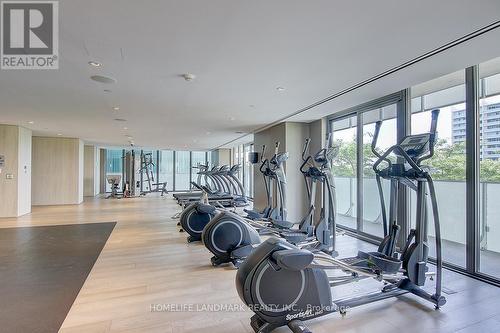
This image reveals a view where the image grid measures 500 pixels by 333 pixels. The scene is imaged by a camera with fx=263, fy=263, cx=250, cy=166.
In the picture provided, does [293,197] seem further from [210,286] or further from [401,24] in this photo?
[401,24]

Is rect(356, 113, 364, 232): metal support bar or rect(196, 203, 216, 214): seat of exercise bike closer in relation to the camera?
rect(196, 203, 216, 214): seat of exercise bike

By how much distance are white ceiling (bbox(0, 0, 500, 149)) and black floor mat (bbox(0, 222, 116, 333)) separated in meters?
2.59

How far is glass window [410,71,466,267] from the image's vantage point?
141 inches

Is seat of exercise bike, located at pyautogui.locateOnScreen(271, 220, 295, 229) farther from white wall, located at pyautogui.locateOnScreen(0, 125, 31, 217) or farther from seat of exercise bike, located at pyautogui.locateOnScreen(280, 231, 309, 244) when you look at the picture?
white wall, located at pyautogui.locateOnScreen(0, 125, 31, 217)

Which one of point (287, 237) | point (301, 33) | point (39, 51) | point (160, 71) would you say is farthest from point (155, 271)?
point (301, 33)

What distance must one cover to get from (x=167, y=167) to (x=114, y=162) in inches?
120

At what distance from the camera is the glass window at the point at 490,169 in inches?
126

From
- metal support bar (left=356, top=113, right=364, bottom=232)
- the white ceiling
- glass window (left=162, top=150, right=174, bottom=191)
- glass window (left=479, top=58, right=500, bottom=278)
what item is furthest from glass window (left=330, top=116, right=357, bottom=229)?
glass window (left=162, top=150, right=174, bottom=191)

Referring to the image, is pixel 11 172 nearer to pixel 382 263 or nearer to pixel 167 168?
pixel 382 263

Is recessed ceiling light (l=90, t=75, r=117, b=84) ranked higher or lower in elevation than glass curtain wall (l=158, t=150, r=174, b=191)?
higher

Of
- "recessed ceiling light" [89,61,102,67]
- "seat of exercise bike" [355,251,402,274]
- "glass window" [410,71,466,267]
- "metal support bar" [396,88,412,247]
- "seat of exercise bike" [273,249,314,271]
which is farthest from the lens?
"metal support bar" [396,88,412,247]

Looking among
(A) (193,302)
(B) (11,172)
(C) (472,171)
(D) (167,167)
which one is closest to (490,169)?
(C) (472,171)

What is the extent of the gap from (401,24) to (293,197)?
482 cm

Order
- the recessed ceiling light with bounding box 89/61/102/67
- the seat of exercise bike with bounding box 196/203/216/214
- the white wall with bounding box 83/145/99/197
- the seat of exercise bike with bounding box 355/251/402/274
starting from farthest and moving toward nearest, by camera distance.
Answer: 1. the white wall with bounding box 83/145/99/197
2. the seat of exercise bike with bounding box 196/203/216/214
3. the recessed ceiling light with bounding box 89/61/102/67
4. the seat of exercise bike with bounding box 355/251/402/274
